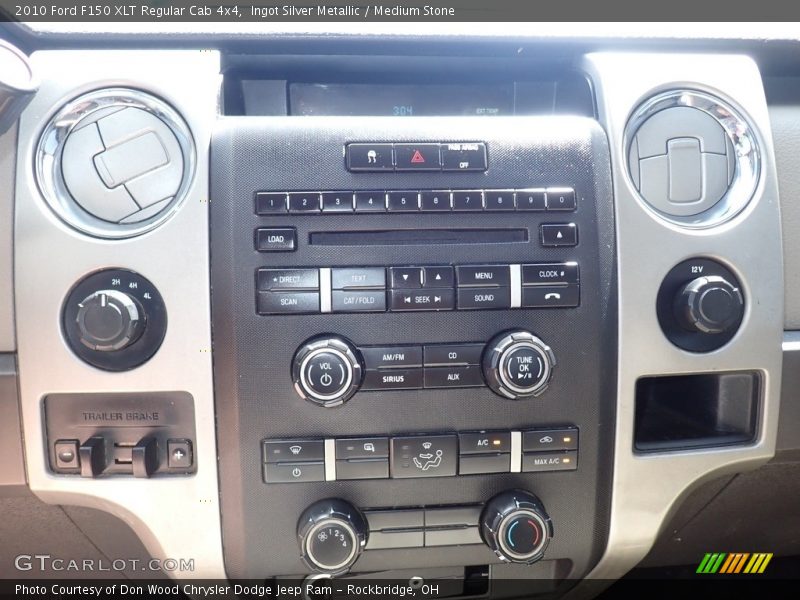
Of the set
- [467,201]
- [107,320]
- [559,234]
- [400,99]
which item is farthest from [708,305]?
[107,320]

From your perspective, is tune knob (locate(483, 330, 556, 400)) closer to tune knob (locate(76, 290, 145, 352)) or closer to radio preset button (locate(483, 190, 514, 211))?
radio preset button (locate(483, 190, 514, 211))

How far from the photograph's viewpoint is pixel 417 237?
0.78 metres

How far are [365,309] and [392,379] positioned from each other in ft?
0.32

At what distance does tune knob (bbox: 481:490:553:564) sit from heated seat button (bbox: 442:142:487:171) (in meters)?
0.44

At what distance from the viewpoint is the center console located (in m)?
0.76

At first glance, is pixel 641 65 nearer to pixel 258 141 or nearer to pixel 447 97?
pixel 447 97

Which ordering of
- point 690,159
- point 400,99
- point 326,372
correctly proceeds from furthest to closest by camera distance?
point 400,99, point 690,159, point 326,372

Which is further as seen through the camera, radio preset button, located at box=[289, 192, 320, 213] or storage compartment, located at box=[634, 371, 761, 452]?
storage compartment, located at box=[634, 371, 761, 452]

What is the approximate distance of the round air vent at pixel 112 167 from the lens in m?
0.79

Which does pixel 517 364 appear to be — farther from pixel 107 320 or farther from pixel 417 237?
pixel 107 320

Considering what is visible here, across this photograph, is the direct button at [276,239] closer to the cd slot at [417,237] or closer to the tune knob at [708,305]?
the cd slot at [417,237]

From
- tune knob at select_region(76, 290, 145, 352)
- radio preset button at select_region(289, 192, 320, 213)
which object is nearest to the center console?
radio preset button at select_region(289, 192, 320, 213)

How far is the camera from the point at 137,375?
2.50 feet

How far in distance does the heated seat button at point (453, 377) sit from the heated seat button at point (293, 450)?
16 centimetres
